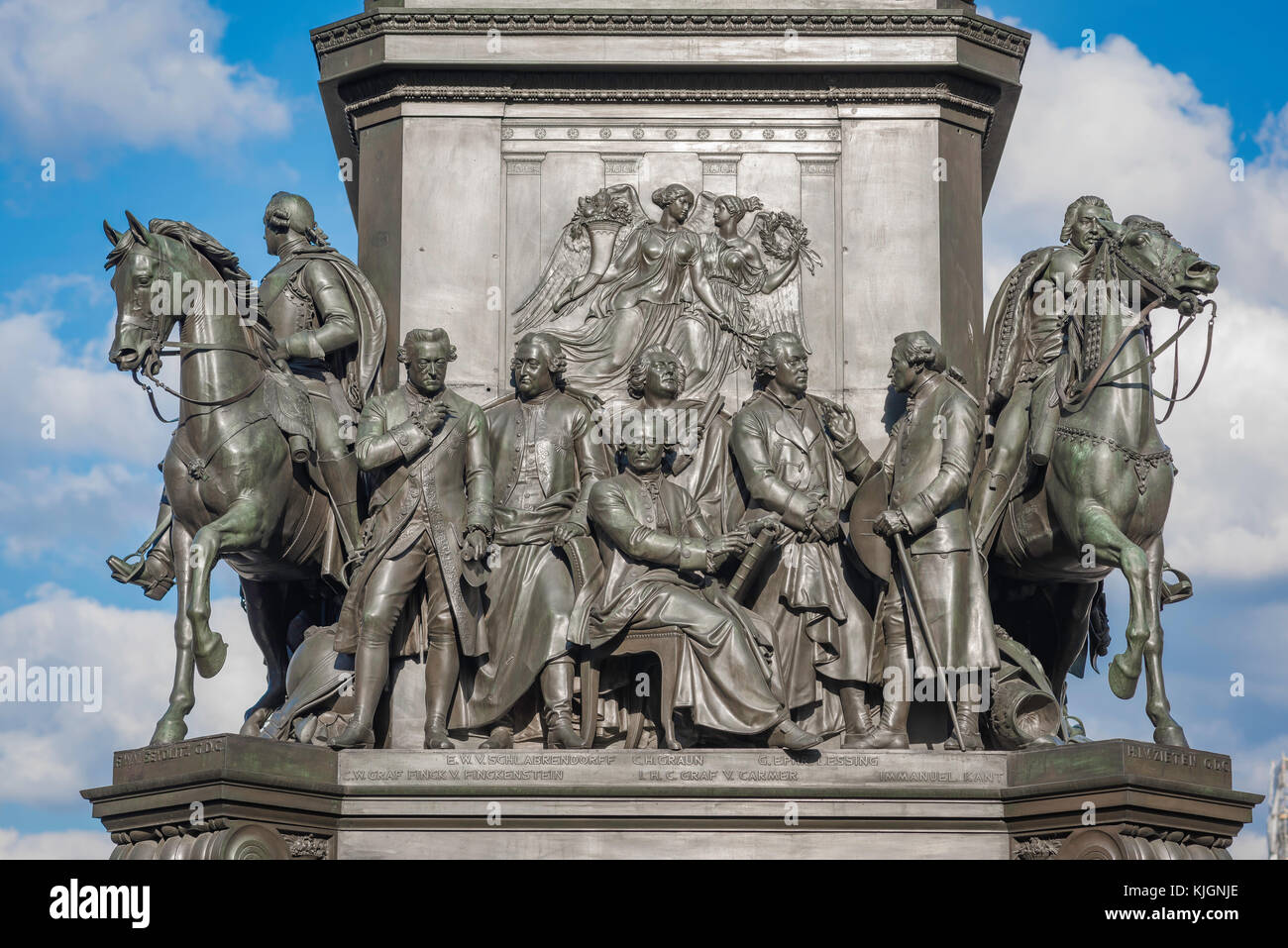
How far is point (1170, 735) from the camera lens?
19297mm

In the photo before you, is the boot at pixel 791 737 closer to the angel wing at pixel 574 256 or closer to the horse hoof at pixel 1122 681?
the horse hoof at pixel 1122 681

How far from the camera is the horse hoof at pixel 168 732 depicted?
19469 millimetres

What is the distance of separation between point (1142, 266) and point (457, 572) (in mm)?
6171

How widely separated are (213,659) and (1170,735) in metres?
7.65

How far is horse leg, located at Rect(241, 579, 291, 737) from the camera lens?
21.7 metres

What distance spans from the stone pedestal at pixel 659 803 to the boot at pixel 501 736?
1.41 ft

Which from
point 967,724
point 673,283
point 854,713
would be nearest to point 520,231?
point 673,283

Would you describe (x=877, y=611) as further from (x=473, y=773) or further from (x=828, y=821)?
(x=473, y=773)

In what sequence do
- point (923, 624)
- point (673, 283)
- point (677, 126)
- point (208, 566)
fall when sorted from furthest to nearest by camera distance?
1. point (677, 126)
2. point (673, 283)
3. point (208, 566)
4. point (923, 624)

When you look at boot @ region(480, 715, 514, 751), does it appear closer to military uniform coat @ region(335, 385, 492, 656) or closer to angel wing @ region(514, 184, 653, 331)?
military uniform coat @ region(335, 385, 492, 656)

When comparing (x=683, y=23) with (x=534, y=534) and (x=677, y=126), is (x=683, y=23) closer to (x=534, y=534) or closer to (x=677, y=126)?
(x=677, y=126)

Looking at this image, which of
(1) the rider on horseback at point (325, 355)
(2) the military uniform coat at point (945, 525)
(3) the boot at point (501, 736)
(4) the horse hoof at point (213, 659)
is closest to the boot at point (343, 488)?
(1) the rider on horseback at point (325, 355)
